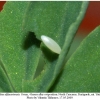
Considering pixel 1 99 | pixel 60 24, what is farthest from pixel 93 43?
pixel 1 99

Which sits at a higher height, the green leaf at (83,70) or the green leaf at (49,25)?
the green leaf at (49,25)

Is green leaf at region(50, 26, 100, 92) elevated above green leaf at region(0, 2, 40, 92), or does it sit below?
below
